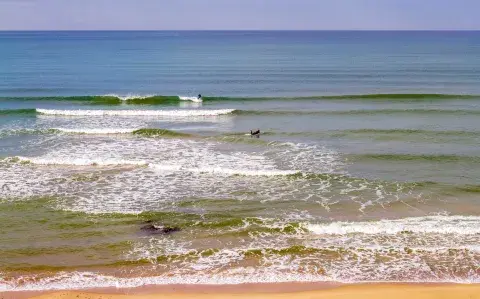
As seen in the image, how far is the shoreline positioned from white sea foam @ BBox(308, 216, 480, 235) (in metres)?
3.28

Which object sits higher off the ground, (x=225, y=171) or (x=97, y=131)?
(x=97, y=131)

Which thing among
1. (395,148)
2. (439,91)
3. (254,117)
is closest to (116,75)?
(254,117)

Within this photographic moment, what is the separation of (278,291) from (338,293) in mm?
1438

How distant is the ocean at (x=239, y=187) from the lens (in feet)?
47.0

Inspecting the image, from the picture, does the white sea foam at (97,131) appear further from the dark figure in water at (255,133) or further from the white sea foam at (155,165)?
the dark figure in water at (255,133)

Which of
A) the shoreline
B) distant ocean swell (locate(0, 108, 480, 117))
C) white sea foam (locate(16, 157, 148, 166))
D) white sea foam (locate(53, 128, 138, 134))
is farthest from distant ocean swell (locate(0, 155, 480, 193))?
distant ocean swell (locate(0, 108, 480, 117))

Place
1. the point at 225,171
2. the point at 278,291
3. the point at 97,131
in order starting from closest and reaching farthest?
the point at 278,291 < the point at 225,171 < the point at 97,131

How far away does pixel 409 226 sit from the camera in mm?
16484

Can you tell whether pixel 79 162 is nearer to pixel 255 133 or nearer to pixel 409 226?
pixel 255 133

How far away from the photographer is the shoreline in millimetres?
12344

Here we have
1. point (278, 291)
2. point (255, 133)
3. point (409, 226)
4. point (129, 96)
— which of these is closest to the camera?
point (278, 291)

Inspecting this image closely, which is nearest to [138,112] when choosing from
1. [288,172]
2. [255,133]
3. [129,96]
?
[129,96]

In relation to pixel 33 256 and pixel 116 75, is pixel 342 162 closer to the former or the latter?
pixel 33 256

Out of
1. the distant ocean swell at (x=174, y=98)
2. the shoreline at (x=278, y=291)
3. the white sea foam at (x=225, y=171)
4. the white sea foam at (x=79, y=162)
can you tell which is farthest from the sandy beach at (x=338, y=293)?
the distant ocean swell at (x=174, y=98)
